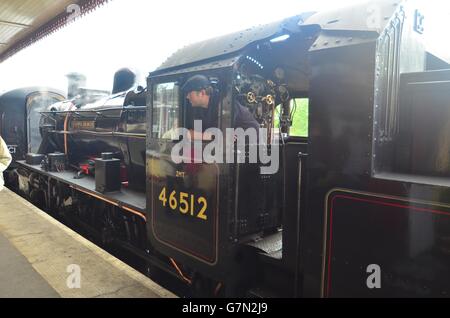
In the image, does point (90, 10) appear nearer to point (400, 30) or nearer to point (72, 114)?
point (72, 114)

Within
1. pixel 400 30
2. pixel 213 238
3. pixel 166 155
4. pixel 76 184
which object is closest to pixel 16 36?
pixel 76 184

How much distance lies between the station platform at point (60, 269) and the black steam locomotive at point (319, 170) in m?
0.45

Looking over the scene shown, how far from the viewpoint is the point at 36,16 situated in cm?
816

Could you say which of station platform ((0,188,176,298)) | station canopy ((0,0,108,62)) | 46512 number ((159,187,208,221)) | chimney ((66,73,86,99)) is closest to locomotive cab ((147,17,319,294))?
46512 number ((159,187,208,221))

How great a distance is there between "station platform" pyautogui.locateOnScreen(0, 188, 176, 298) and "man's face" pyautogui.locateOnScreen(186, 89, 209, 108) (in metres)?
1.64

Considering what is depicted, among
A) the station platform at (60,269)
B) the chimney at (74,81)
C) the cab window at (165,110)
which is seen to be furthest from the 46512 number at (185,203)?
the chimney at (74,81)

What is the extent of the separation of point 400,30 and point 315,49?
0.51 metres

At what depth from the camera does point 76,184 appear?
17.4 ft

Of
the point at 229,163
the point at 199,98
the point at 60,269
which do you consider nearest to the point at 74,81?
the point at 60,269

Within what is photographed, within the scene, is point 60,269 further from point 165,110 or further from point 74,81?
point 74,81

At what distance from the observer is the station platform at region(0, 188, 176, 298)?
2.97m

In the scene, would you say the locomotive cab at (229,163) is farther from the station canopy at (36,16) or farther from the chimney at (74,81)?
the chimney at (74,81)

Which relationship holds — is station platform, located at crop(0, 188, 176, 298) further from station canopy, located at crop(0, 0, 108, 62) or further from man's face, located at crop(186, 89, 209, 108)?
station canopy, located at crop(0, 0, 108, 62)
